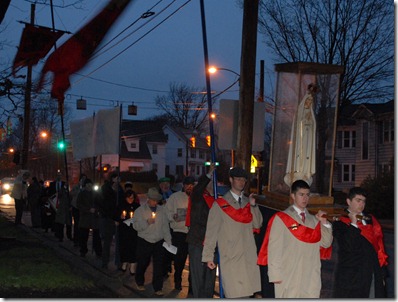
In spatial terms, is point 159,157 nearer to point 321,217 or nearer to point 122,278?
point 122,278

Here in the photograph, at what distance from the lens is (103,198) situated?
13055 millimetres

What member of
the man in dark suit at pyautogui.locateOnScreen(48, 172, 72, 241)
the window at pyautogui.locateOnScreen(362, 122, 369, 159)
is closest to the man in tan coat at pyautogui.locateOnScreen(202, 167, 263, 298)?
the man in dark suit at pyautogui.locateOnScreen(48, 172, 72, 241)

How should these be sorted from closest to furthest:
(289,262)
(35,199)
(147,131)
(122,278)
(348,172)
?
(289,262)
(122,278)
(35,199)
(348,172)
(147,131)

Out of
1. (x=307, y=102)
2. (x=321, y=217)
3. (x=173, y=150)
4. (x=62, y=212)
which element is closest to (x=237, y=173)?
(x=321, y=217)

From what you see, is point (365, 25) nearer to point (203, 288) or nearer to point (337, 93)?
point (337, 93)

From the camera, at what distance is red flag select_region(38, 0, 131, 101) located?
15.0m

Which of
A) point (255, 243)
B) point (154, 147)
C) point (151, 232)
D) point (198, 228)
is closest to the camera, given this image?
point (255, 243)

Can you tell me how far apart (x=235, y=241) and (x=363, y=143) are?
4482cm

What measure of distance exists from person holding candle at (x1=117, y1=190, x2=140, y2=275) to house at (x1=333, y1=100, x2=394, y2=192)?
33.9 m

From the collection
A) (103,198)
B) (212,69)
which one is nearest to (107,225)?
(103,198)

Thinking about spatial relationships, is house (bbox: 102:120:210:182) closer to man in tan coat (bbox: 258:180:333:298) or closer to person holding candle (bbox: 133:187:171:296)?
person holding candle (bbox: 133:187:171:296)

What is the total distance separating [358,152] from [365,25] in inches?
794

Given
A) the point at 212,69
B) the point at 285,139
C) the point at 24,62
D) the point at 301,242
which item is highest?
the point at 212,69

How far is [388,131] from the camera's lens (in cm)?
4719
